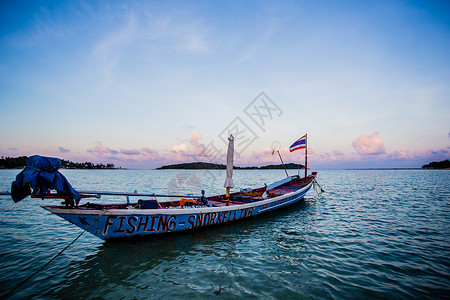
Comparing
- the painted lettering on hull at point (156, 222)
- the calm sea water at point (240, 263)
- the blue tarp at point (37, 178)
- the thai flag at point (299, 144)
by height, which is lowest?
the calm sea water at point (240, 263)

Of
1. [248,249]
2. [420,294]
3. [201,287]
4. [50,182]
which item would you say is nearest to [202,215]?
[248,249]

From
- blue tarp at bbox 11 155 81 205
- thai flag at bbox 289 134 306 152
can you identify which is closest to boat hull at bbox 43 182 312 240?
blue tarp at bbox 11 155 81 205

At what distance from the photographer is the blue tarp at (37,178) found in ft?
21.7

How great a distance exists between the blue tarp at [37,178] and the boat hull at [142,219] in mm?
1153

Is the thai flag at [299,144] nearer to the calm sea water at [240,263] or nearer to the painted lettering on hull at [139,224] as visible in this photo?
the calm sea water at [240,263]

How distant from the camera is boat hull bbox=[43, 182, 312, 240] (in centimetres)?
830

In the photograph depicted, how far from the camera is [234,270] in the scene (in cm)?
747

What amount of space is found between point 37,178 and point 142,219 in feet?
13.7

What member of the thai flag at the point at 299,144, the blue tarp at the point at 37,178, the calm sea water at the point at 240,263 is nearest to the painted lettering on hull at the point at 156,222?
the calm sea water at the point at 240,263

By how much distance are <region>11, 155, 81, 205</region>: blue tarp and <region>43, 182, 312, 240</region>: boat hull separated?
115 cm

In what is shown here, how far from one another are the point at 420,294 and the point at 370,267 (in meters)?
1.65

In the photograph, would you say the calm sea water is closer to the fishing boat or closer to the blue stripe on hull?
the blue stripe on hull

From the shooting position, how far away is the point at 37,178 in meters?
6.81

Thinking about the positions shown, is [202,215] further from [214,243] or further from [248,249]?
[248,249]
